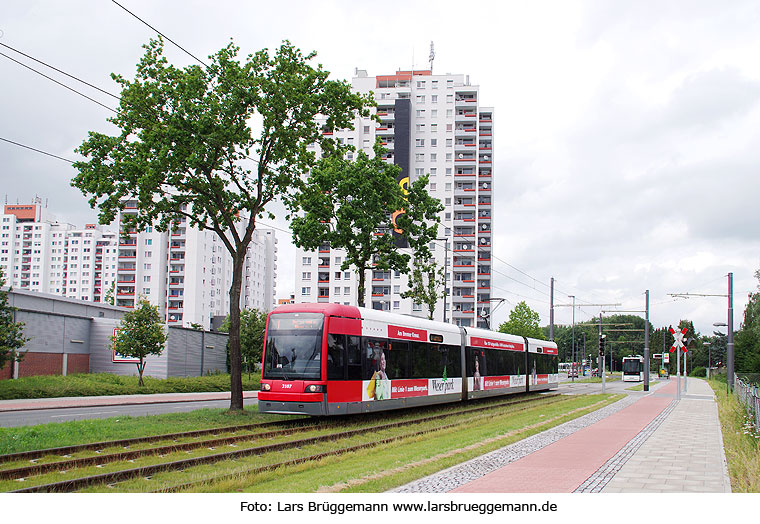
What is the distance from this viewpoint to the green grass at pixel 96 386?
31.7 m

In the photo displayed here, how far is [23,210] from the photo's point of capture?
15462cm

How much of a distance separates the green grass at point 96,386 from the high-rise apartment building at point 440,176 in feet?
154

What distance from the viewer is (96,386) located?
35562mm

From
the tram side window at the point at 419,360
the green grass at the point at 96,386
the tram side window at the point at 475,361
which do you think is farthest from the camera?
the green grass at the point at 96,386

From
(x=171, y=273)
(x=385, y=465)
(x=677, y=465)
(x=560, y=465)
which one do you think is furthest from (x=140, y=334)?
(x=171, y=273)

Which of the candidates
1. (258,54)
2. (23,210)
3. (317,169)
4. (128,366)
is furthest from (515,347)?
(23,210)

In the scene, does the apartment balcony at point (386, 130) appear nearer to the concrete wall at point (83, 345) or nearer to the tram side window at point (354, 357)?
the concrete wall at point (83, 345)

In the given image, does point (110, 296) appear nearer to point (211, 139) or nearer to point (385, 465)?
point (211, 139)

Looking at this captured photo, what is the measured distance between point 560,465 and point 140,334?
2975 centimetres

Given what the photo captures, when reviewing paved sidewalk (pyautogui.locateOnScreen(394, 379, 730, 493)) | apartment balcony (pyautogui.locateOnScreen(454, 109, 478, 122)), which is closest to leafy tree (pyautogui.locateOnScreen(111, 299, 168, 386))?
paved sidewalk (pyautogui.locateOnScreen(394, 379, 730, 493))

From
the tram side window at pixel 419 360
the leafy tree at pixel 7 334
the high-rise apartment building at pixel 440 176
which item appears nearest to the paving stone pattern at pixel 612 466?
the tram side window at pixel 419 360

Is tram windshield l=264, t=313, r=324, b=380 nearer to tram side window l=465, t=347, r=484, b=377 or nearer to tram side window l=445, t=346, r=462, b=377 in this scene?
tram side window l=445, t=346, r=462, b=377

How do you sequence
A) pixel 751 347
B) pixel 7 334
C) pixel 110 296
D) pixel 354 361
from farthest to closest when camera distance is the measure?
pixel 110 296
pixel 751 347
pixel 7 334
pixel 354 361
